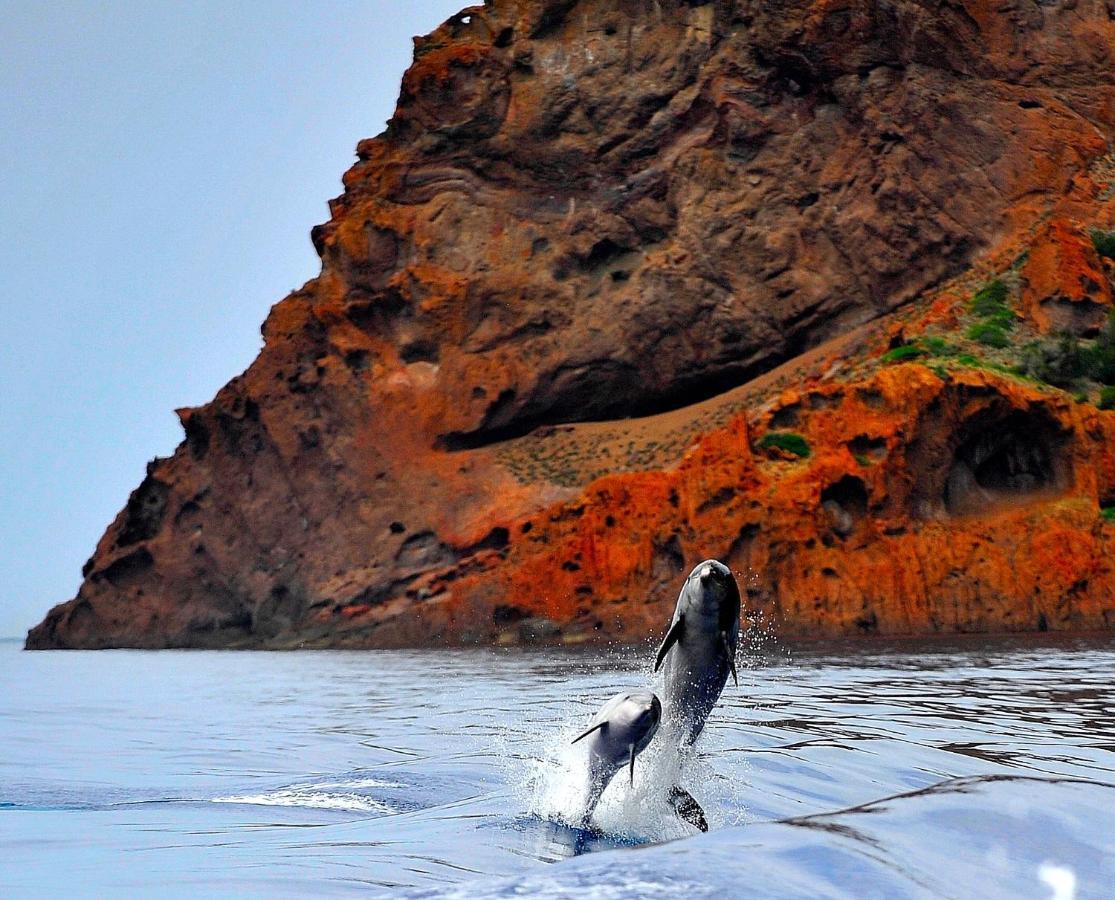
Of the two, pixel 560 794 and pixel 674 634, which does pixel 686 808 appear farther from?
pixel 674 634

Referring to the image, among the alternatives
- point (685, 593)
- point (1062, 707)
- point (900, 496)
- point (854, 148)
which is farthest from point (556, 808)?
point (854, 148)

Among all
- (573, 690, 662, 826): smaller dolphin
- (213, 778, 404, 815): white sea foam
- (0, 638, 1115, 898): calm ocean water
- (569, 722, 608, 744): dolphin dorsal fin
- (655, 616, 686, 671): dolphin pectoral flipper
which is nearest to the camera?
(0, 638, 1115, 898): calm ocean water

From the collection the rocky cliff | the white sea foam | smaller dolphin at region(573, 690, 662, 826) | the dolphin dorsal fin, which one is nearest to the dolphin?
smaller dolphin at region(573, 690, 662, 826)

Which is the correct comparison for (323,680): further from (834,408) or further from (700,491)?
(834,408)

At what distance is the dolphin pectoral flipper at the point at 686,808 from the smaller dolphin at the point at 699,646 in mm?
608

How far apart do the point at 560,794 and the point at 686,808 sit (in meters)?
0.86

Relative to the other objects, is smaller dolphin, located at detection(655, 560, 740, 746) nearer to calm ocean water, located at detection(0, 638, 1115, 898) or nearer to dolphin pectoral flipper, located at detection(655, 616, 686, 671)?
dolphin pectoral flipper, located at detection(655, 616, 686, 671)

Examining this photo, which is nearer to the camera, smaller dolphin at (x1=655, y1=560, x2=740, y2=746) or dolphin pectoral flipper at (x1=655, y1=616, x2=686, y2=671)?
smaller dolphin at (x1=655, y1=560, x2=740, y2=746)

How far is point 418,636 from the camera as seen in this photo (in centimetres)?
4206

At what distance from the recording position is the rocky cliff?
40906 millimetres

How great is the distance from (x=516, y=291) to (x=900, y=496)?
86.4 ft

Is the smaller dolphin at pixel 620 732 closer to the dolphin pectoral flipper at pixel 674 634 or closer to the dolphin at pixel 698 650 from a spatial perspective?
the dolphin at pixel 698 650

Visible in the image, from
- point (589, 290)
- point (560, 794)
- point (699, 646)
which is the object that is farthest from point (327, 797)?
point (589, 290)

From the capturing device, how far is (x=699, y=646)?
268 inches
